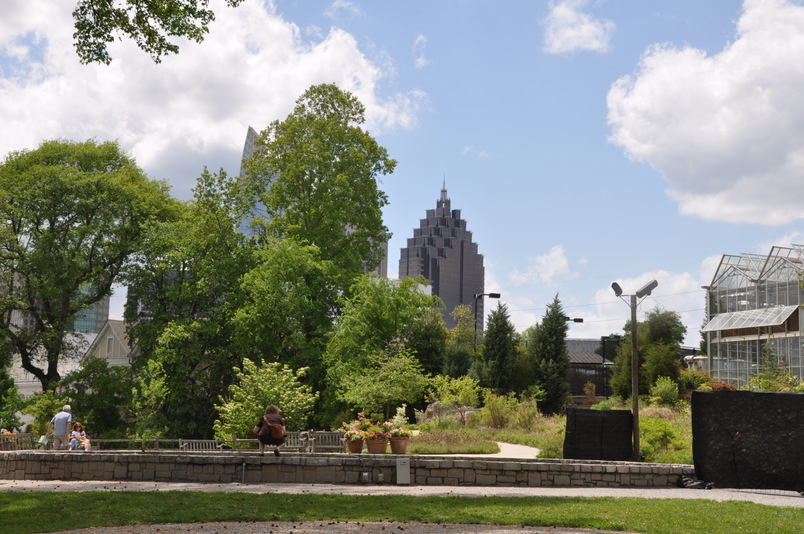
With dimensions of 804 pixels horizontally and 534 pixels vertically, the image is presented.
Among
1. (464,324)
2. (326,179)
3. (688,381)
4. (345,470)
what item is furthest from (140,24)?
(464,324)

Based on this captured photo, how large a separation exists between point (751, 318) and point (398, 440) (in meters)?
33.5

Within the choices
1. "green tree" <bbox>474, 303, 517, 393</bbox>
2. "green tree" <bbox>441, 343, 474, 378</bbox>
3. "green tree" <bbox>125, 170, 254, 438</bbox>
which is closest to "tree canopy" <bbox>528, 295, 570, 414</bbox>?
"green tree" <bbox>474, 303, 517, 393</bbox>

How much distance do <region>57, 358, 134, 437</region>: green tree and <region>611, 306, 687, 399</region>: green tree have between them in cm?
2454

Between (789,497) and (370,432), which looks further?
(370,432)

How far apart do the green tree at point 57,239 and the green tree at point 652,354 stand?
25.6 metres

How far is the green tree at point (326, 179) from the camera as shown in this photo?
37.8 meters

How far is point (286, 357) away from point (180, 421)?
5900 millimetres

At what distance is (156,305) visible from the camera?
38219 mm

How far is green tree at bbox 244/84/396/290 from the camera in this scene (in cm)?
3781

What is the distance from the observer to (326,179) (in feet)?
125

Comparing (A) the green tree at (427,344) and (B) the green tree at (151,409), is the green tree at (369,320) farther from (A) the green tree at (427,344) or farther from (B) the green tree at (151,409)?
(B) the green tree at (151,409)

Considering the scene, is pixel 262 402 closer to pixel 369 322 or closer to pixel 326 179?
pixel 369 322

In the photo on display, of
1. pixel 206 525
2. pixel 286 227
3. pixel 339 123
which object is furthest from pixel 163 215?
pixel 206 525

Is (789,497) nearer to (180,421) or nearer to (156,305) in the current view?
(180,421)
